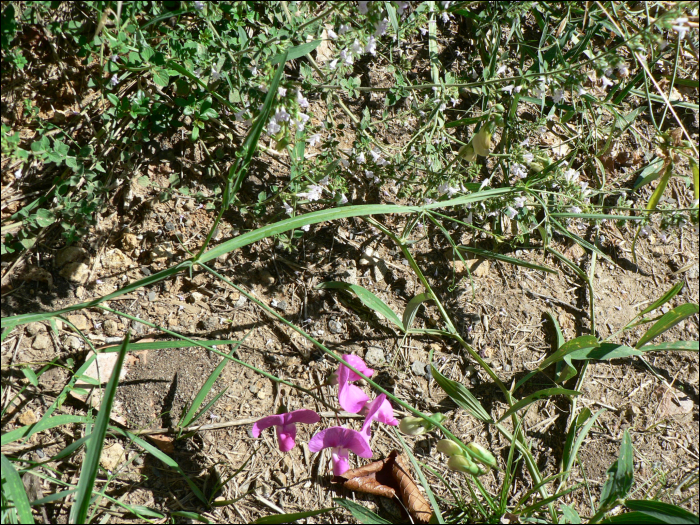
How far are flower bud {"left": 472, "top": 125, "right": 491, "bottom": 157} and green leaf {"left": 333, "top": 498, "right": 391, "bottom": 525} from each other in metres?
1.17

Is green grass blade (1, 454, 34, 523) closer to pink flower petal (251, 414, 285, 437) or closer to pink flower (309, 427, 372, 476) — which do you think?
pink flower petal (251, 414, 285, 437)

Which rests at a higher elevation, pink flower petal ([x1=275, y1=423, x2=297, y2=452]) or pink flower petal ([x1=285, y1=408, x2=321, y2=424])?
pink flower petal ([x1=285, y1=408, x2=321, y2=424])

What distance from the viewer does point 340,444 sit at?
153cm

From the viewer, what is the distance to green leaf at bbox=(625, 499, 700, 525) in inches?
57.7

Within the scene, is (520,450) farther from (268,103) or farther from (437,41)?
(437,41)

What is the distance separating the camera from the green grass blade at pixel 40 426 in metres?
1.41

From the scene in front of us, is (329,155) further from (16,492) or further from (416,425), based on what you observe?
(16,492)

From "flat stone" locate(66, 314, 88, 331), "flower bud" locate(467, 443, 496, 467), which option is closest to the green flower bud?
"flower bud" locate(467, 443, 496, 467)

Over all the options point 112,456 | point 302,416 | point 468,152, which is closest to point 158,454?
point 112,456

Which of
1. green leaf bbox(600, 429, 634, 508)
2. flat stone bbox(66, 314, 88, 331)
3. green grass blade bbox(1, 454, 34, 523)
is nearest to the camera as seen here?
green grass blade bbox(1, 454, 34, 523)

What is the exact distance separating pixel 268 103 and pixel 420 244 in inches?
39.8

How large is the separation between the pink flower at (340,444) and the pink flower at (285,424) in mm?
62

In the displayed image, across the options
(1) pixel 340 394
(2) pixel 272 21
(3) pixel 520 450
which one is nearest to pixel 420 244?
(1) pixel 340 394

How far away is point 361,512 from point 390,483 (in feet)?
0.57
